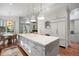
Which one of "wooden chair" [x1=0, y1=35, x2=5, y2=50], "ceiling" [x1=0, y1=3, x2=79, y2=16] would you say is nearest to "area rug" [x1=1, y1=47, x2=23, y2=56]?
"wooden chair" [x1=0, y1=35, x2=5, y2=50]

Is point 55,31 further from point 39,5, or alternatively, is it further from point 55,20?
point 39,5

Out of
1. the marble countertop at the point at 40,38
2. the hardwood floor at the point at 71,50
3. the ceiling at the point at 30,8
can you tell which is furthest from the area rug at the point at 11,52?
the hardwood floor at the point at 71,50

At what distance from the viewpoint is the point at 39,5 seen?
7.02ft

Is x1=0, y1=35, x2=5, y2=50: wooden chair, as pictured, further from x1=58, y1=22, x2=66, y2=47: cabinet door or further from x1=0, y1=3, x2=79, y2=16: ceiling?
x1=58, y1=22, x2=66, y2=47: cabinet door

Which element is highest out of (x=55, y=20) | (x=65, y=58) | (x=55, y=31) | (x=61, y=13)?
(x=61, y=13)

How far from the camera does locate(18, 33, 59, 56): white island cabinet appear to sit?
2.00 metres

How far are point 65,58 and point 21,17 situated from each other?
1200mm

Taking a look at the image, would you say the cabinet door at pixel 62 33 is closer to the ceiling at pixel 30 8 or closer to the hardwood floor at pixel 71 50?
the hardwood floor at pixel 71 50

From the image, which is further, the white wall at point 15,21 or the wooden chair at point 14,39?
the wooden chair at point 14,39

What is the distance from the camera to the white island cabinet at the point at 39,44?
1998 mm

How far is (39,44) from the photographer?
2020 millimetres

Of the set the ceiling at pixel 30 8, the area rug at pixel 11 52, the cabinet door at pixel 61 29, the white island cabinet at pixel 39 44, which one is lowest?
the area rug at pixel 11 52

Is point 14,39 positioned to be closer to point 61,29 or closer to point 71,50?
point 61,29

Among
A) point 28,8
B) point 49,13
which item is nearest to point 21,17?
point 28,8
